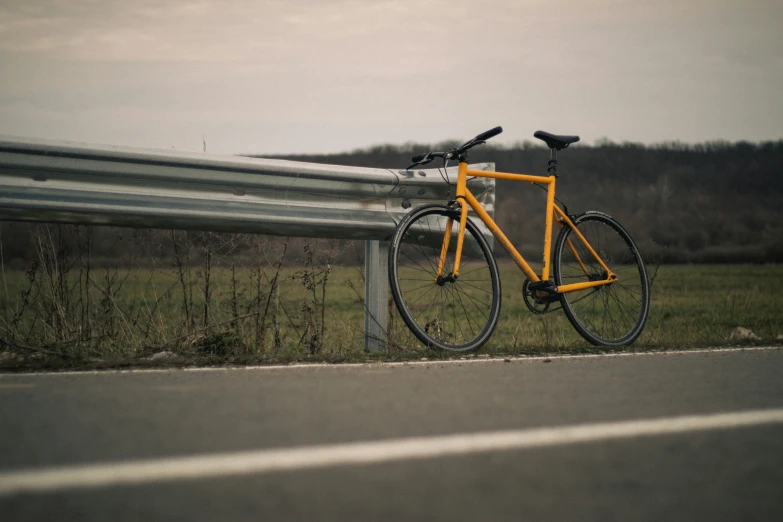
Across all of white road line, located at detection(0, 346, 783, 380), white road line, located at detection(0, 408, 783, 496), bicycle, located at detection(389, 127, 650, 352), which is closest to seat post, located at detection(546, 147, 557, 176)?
bicycle, located at detection(389, 127, 650, 352)

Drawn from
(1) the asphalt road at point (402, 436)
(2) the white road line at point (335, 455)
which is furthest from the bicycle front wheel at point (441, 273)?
(2) the white road line at point (335, 455)

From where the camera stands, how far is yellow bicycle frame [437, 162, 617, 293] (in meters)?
5.51

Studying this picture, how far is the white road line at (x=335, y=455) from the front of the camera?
2.15 meters

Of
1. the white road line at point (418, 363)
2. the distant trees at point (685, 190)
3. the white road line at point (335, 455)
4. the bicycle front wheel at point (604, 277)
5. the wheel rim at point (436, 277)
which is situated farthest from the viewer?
the distant trees at point (685, 190)

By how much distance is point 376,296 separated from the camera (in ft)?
17.4

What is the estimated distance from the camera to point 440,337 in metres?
5.46

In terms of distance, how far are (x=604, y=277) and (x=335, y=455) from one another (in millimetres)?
4296

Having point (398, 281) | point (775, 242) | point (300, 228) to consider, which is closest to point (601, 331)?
point (398, 281)

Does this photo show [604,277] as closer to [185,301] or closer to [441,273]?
[441,273]

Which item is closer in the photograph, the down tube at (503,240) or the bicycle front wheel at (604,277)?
the down tube at (503,240)

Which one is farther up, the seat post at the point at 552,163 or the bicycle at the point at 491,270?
the seat post at the point at 552,163

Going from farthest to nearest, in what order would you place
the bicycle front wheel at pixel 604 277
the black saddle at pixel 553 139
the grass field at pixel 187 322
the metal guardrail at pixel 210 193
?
the black saddle at pixel 553 139 → the bicycle front wheel at pixel 604 277 → the grass field at pixel 187 322 → the metal guardrail at pixel 210 193

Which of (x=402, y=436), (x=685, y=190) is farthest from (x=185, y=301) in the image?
(x=685, y=190)

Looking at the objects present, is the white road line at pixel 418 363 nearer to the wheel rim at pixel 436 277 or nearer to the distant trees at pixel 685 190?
the wheel rim at pixel 436 277
